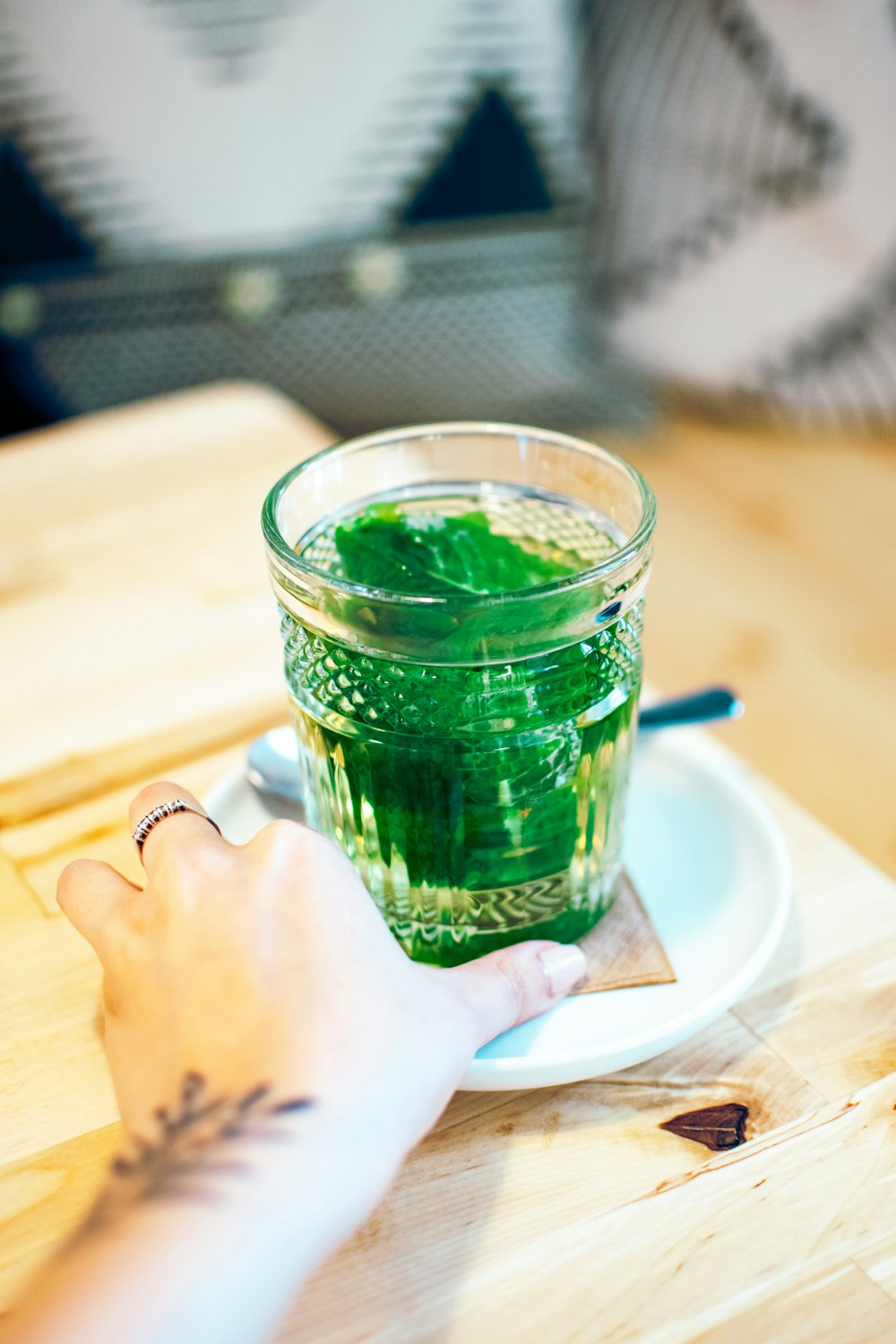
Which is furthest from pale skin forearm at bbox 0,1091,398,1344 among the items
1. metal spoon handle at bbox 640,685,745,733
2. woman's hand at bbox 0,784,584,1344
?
metal spoon handle at bbox 640,685,745,733

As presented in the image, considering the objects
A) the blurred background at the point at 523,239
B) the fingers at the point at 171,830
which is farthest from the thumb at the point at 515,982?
the blurred background at the point at 523,239

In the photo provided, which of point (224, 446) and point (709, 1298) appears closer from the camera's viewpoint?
point (709, 1298)

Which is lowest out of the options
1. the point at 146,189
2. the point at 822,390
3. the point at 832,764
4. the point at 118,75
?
the point at 832,764

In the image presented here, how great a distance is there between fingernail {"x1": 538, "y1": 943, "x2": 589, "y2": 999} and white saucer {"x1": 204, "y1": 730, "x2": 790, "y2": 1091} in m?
0.01

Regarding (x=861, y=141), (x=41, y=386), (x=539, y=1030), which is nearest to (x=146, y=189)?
(x=41, y=386)

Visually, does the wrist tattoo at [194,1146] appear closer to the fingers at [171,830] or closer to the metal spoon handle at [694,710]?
the fingers at [171,830]

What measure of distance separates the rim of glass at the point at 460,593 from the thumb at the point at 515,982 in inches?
5.3

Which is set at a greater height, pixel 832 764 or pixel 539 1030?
pixel 539 1030

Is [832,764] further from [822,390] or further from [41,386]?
[41,386]

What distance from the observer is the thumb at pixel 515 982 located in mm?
369

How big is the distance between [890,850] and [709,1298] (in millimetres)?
614

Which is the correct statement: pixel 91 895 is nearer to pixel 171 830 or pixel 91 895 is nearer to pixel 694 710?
pixel 171 830

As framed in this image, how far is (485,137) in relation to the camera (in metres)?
1.22

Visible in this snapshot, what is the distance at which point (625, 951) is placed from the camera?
44 centimetres
